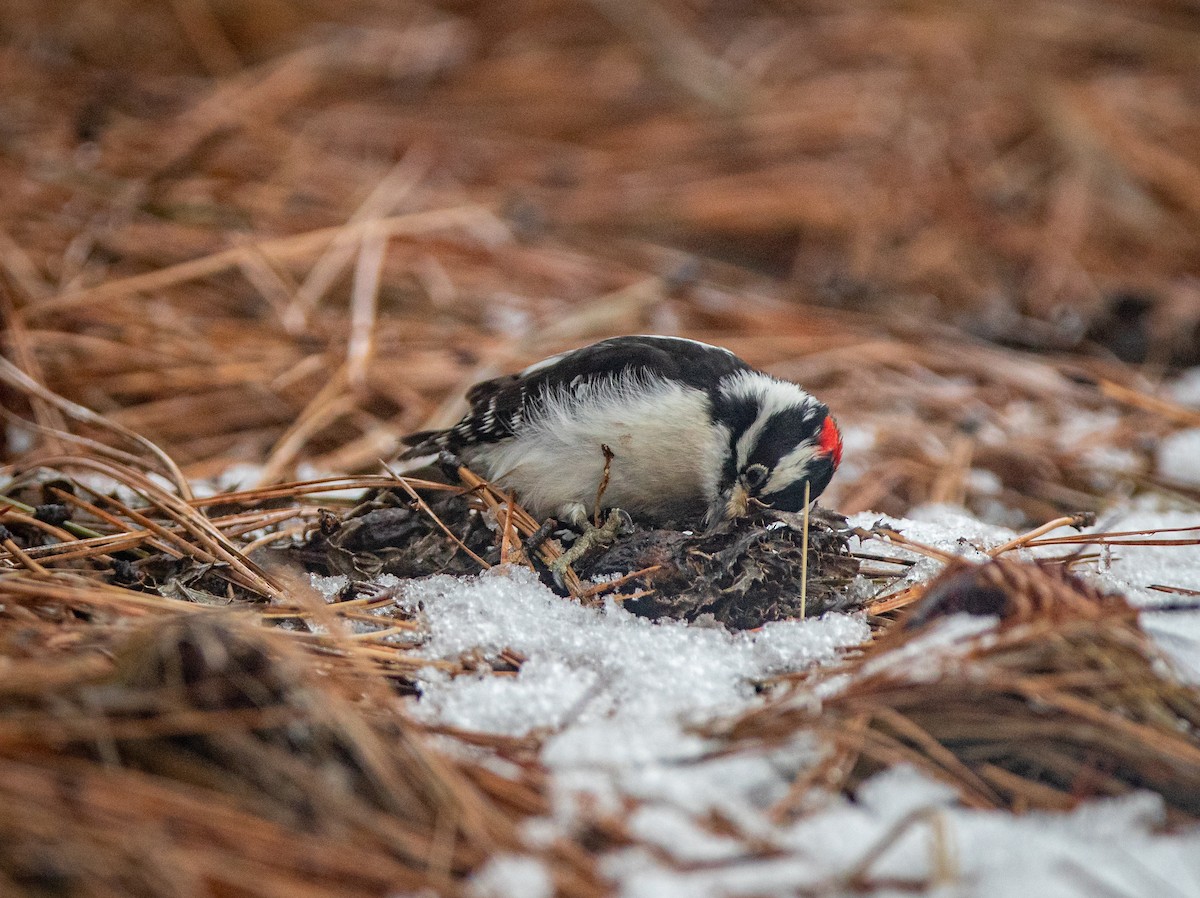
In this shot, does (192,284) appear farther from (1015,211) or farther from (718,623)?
(1015,211)

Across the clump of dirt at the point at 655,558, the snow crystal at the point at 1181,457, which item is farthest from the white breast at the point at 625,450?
the snow crystal at the point at 1181,457

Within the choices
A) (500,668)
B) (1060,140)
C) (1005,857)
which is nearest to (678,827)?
(1005,857)

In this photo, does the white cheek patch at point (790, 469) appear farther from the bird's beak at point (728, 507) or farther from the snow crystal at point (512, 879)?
the snow crystal at point (512, 879)

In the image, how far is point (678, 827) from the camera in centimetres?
171

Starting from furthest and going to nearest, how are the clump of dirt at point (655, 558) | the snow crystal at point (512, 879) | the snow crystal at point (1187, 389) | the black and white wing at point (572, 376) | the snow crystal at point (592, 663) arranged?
the snow crystal at point (1187, 389)
the black and white wing at point (572, 376)
the clump of dirt at point (655, 558)
the snow crystal at point (592, 663)
the snow crystal at point (512, 879)

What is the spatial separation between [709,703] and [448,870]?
72cm

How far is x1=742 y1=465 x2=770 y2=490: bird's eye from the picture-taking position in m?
2.95

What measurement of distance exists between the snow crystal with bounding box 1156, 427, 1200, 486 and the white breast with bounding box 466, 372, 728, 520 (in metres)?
2.34

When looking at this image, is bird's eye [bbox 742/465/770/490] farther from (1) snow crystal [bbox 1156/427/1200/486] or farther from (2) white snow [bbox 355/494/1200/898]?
(1) snow crystal [bbox 1156/427/1200/486]

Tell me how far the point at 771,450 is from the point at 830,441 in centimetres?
17

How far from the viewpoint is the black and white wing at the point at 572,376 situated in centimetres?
315

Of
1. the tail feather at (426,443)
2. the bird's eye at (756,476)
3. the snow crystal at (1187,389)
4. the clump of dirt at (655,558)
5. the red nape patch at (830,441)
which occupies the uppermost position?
the red nape patch at (830,441)

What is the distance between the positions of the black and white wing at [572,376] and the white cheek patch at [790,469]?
35cm

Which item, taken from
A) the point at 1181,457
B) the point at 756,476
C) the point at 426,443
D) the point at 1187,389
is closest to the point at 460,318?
the point at 426,443
